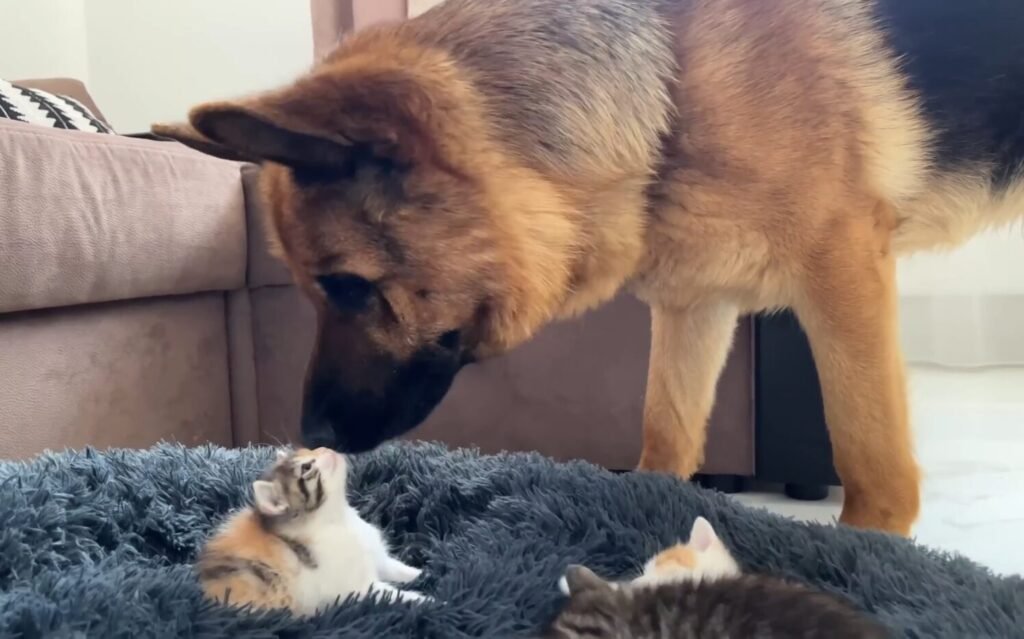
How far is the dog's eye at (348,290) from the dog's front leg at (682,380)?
0.59 metres

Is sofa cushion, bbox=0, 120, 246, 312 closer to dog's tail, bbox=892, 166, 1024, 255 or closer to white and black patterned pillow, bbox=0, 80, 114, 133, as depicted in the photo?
white and black patterned pillow, bbox=0, 80, 114, 133

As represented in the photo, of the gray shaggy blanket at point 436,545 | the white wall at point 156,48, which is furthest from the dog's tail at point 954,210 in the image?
the white wall at point 156,48

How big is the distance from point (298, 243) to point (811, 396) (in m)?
1.04

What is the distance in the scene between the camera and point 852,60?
120cm

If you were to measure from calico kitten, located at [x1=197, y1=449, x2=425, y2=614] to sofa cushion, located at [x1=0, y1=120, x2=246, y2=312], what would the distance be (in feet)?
1.93

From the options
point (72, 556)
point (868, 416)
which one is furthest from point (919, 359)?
point (72, 556)

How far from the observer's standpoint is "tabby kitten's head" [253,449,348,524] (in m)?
1.09

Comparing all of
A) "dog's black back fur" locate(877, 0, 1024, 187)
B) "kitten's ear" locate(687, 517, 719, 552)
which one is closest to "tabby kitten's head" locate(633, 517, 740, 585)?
"kitten's ear" locate(687, 517, 719, 552)

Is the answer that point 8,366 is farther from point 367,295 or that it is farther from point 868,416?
point 868,416

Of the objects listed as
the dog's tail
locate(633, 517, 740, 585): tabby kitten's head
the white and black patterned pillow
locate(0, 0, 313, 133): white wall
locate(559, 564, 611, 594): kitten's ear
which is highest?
locate(0, 0, 313, 133): white wall

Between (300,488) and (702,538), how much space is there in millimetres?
489

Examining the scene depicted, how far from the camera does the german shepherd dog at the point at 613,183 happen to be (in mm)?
1079

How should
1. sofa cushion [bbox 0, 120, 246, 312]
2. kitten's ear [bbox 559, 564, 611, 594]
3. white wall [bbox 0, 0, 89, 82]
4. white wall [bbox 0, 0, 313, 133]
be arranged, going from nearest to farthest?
kitten's ear [bbox 559, 564, 611, 594], sofa cushion [bbox 0, 120, 246, 312], white wall [bbox 0, 0, 89, 82], white wall [bbox 0, 0, 313, 133]

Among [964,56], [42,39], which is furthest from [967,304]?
[42,39]
